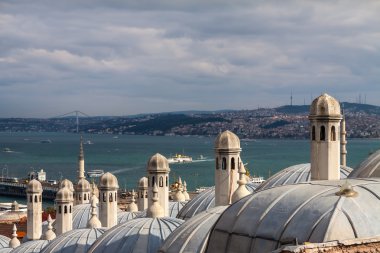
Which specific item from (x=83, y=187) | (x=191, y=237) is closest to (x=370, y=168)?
(x=191, y=237)

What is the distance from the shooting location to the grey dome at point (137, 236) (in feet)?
54.0

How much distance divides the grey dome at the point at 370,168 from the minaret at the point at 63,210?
1328 cm

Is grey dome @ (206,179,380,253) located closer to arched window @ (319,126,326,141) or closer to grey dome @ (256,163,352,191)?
arched window @ (319,126,326,141)

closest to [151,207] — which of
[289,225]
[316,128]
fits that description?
[316,128]

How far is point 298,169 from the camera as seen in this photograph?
19.0m

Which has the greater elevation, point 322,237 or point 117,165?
point 322,237

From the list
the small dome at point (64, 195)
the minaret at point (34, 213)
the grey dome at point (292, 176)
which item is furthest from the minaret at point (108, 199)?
the grey dome at point (292, 176)

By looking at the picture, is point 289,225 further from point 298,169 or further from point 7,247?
point 7,247

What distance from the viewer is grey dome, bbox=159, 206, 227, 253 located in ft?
43.2

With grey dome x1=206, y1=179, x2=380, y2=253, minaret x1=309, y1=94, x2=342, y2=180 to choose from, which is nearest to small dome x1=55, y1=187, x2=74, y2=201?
minaret x1=309, y1=94, x2=342, y2=180

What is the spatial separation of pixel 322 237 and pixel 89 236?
1227cm

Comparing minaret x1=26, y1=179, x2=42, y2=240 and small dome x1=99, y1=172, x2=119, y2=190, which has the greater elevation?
small dome x1=99, y1=172, x2=119, y2=190

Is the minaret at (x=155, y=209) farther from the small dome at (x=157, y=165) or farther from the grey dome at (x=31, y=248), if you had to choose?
the grey dome at (x=31, y=248)

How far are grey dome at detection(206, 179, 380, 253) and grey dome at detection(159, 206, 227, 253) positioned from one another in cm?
261
